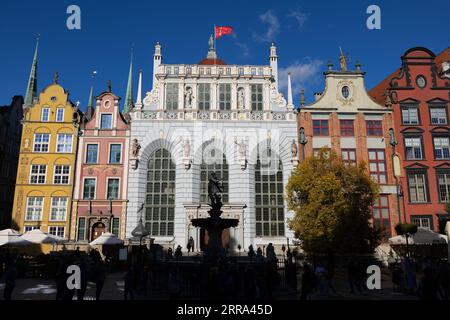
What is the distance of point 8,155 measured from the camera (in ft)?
128

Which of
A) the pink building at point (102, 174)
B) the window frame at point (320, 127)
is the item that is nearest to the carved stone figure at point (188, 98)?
the pink building at point (102, 174)

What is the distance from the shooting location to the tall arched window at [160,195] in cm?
3325

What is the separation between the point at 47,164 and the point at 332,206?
85.9 feet

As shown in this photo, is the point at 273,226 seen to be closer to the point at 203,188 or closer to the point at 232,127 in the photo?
the point at 203,188

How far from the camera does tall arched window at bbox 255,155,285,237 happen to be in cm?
3338

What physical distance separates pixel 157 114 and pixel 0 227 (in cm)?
2048

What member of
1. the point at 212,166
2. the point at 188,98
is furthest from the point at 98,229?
the point at 188,98

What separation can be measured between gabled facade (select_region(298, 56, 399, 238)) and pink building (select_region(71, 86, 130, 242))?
57.7 feet

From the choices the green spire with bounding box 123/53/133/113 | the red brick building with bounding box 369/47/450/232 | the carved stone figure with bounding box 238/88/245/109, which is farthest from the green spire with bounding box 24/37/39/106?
the red brick building with bounding box 369/47/450/232

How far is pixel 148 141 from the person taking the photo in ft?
113

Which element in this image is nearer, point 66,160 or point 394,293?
point 394,293

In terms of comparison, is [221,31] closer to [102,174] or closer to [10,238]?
[102,174]

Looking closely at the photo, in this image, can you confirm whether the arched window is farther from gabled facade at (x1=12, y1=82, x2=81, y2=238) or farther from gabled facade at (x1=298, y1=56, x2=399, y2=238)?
gabled facade at (x1=12, y1=82, x2=81, y2=238)
